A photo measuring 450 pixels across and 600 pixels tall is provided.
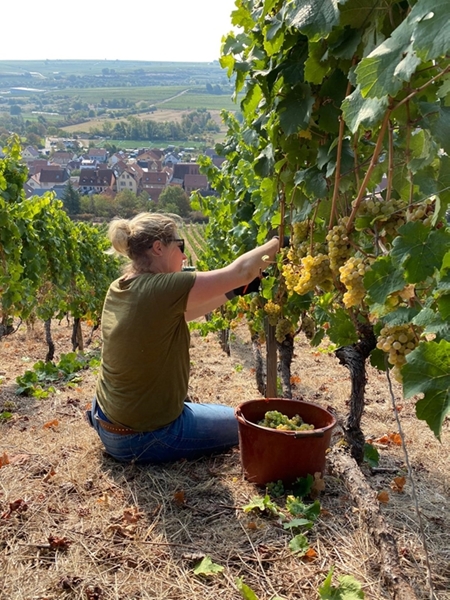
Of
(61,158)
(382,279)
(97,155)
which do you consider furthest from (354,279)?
(97,155)

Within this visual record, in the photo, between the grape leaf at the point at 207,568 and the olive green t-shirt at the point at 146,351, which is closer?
the grape leaf at the point at 207,568

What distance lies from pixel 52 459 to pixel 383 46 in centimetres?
299

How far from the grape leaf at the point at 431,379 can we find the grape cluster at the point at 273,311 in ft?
6.85

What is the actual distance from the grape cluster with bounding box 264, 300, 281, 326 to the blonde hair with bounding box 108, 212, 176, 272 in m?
0.69

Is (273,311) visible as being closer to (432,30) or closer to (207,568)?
(207,568)

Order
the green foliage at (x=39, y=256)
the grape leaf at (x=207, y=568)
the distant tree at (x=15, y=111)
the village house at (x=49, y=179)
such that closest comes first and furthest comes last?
the grape leaf at (x=207, y=568), the green foliage at (x=39, y=256), the village house at (x=49, y=179), the distant tree at (x=15, y=111)

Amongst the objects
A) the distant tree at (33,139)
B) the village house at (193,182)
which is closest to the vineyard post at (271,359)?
the village house at (193,182)

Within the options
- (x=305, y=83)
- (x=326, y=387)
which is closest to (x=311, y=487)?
(x=305, y=83)

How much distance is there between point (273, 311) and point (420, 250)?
1.89m

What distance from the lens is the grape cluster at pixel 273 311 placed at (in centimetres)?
344

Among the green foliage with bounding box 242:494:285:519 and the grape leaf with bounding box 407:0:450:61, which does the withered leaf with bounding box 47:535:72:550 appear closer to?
the green foliage with bounding box 242:494:285:519

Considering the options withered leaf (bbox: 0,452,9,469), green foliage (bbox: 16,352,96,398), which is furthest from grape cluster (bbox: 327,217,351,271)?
green foliage (bbox: 16,352,96,398)

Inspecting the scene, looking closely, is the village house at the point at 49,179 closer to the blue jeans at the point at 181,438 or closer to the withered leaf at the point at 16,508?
the blue jeans at the point at 181,438

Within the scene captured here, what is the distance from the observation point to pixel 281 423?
3.16 metres
